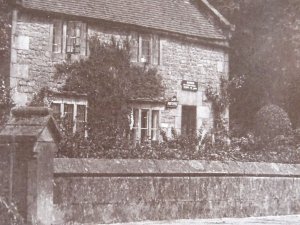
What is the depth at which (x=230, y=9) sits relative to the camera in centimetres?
2875

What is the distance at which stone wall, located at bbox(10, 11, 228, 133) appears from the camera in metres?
19.8

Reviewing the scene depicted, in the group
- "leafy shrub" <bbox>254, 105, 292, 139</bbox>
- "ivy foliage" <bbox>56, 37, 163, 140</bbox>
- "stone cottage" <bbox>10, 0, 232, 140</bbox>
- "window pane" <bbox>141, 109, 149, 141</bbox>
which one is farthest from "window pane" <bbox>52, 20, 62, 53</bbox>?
"leafy shrub" <bbox>254, 105, 292, 139</bbox>

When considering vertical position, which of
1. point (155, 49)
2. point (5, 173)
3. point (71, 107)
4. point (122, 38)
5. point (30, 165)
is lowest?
point (5, 173)

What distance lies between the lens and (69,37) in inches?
825

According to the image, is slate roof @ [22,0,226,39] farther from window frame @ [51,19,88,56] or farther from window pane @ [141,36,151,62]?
window pane @ [141,36,151,62]

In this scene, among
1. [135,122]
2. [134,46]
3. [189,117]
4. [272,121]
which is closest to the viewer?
[134,46]

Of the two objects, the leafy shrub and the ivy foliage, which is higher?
the ivy foliage

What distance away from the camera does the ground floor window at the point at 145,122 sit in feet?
73.9

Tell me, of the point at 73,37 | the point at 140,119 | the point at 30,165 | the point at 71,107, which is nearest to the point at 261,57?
the point at 140,119

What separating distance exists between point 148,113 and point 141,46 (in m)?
2.31

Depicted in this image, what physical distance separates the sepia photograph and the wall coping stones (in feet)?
0.08

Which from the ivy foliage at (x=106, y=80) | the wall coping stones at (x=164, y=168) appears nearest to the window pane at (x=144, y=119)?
the ivy foliage at (x=106, y=80)

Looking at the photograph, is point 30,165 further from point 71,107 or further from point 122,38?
point 122,38

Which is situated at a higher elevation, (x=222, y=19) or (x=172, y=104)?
(x=222, y=19)
